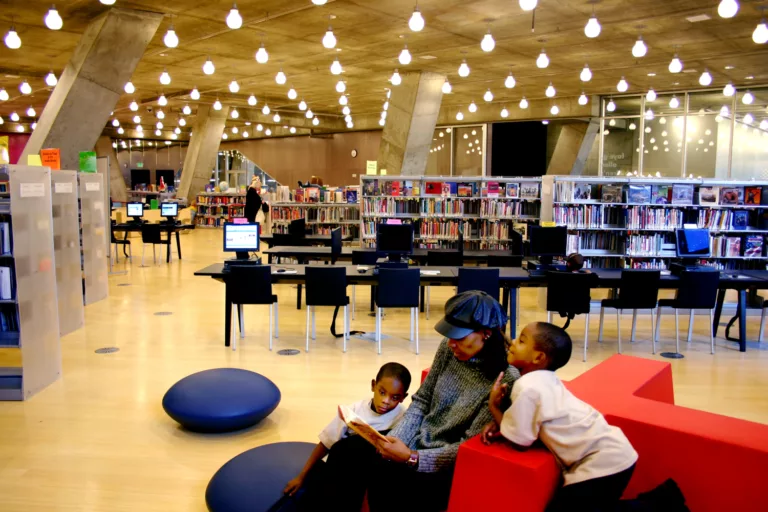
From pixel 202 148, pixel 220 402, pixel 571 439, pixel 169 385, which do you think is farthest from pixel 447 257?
pixel 202 148

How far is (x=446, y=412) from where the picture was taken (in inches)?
108

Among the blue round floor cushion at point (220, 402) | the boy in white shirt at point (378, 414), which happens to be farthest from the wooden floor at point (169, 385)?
the boy in white shirt at point (378, 414)

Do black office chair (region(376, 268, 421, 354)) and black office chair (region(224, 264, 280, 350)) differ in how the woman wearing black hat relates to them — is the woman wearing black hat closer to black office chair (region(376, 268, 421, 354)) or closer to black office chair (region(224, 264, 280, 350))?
black office chair (region(376, 268, 421, 354))

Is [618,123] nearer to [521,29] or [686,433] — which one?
[521,29]

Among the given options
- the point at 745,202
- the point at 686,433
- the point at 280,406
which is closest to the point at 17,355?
the point at 280,406

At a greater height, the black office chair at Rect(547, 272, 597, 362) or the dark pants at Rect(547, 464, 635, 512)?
the black office chair at Rect(547, 272, 597, 362)

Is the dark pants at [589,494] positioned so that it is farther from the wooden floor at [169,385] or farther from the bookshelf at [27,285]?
the bookshelf at [27,285]

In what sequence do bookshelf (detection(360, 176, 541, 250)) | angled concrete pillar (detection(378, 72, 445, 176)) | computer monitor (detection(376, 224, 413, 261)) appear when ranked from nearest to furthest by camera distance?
computer monitor (detection(376, 224, 413, 261)), bookshelf (detection(360, 176, 541, 250)), angled concrete pillar (detection(378, 72, 445, 176))

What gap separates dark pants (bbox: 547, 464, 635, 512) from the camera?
2279 millimetres

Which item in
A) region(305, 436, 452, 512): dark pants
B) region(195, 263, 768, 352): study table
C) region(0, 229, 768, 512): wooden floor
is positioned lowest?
region(0, 229, 768, 512): wooden floor

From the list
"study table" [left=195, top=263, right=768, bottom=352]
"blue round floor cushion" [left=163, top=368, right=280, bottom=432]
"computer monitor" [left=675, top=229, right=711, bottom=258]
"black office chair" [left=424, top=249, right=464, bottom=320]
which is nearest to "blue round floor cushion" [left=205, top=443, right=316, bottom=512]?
"blue round floor cushion" [left=163, top=368, right=280, bottom=432]

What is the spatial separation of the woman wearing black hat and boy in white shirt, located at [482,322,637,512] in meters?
0.25

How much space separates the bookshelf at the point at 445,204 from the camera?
1088 centimetres

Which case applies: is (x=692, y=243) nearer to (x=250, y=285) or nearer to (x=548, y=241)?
(x=548, y=241)
